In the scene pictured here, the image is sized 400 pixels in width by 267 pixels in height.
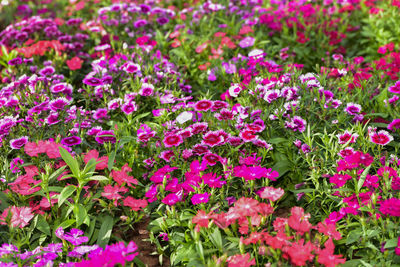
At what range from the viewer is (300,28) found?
5.43m

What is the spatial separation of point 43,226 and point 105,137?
800 mm

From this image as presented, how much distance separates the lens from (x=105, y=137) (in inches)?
122

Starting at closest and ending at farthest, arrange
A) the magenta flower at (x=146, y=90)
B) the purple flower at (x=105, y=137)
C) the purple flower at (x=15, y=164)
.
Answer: the purple flower at (x=15, y=164) < the purple flower at (x=105, y=137) < the magenta flower at (x=146, y=90)

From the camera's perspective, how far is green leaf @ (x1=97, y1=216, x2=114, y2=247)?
8.48 feet

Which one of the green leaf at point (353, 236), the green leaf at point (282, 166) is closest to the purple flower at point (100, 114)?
the green leaf at point (282, 166)

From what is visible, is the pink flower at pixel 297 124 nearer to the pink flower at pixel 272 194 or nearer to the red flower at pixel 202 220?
the pink flower at pixel 272 194

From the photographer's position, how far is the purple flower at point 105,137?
304 centimetres

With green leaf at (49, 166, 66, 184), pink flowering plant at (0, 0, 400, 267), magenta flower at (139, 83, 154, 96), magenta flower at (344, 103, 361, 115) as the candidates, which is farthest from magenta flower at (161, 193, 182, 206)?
magenta flower at (344, 103, 361, 115)

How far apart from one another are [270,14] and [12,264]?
15.0 feet

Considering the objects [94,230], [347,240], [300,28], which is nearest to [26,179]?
[94,230]

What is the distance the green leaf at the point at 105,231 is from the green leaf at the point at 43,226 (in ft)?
1.03

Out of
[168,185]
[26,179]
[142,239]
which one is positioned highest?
[26,179]

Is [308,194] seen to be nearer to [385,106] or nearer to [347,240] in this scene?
[347,240]

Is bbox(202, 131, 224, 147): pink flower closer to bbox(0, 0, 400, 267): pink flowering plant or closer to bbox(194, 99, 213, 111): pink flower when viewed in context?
bbox(0, 0, 400, 267): pink flowering plant
